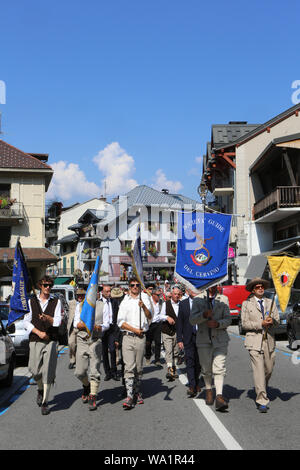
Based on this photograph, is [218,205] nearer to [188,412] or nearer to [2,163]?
[2,163]

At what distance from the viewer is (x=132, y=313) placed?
7.88 meters

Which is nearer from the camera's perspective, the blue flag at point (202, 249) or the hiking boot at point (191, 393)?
the blue flag at point (202, 249)

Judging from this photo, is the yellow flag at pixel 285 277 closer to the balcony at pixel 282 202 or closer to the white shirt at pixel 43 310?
the white shirt at pixel 43 310

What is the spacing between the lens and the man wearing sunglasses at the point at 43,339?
7387 millimetres

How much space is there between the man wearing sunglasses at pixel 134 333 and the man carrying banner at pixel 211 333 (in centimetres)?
76

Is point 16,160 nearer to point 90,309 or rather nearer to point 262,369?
point 90,309

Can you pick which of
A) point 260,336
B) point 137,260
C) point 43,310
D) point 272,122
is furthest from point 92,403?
point 272,122

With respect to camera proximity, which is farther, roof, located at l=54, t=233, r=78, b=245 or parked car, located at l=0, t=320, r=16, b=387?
roof, located at l=54, t=233, r=78, b=245

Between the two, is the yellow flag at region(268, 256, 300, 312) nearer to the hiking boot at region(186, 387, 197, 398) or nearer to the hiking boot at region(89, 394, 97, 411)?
the hiking boot at region(186, 387, 197, 398)

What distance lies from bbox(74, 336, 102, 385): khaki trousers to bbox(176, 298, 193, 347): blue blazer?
181cm

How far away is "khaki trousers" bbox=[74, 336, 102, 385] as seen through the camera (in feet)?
25.2

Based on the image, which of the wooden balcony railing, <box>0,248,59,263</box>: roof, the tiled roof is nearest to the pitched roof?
the tiled roof

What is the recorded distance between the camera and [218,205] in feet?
153

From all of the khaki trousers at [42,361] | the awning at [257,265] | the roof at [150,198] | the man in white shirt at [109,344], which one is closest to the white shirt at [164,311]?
the man in white shirt at [109,344]
